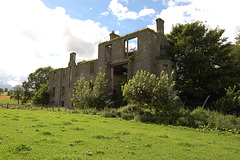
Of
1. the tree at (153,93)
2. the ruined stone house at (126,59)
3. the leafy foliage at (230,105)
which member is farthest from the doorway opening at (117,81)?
the leafy foliage at (230,105)

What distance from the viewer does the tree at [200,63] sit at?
2138 cm

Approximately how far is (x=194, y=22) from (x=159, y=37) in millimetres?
4952

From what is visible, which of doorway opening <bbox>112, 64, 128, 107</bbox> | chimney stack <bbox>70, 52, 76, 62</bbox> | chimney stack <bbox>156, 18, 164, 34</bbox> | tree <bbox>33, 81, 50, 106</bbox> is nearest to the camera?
doorway opening <bbox>112, 64, 128, 107</bbox>

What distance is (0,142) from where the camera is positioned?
17.6 feet

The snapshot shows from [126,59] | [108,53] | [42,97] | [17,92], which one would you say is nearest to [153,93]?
[126,59]

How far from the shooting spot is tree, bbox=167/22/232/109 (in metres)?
21.4

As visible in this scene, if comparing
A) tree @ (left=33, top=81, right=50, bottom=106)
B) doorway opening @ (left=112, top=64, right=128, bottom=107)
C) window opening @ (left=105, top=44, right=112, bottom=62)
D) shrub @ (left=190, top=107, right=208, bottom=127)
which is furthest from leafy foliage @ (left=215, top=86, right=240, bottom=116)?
tree @ (left=33, top=81, right=50, bottom=106)

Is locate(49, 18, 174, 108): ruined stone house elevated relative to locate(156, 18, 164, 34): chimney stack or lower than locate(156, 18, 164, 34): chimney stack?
lower

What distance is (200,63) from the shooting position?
21.8 metres

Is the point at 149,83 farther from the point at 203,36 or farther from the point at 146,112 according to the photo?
the point at 203,36

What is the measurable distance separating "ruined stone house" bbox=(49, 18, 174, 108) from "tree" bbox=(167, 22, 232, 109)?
1954 mm

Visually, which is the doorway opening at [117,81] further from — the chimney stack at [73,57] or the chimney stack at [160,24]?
the chimney stack at [73,57]

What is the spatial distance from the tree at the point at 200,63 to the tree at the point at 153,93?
7524 millimetres

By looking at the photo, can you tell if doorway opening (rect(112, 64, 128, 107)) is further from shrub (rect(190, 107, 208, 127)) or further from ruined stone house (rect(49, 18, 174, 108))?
shrub (rect(190, 107, 208, 127))
